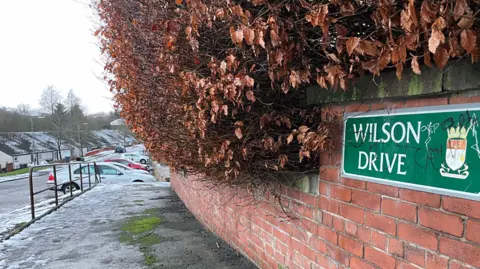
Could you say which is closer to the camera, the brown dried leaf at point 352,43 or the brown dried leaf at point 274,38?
the brown dried leaf at point 352,43

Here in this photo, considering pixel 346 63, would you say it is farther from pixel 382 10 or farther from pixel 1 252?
pixel 1 252

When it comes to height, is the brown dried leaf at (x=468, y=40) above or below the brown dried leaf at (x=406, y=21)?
below

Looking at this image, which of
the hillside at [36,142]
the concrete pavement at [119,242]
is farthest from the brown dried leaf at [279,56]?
the hillside at [36,142]

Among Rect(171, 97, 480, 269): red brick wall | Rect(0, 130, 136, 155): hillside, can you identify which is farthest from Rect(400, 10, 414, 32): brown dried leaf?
Rect(0, 130, 136, 155): hillside

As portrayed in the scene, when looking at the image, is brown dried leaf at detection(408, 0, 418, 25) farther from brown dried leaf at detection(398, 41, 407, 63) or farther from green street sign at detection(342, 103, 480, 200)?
green street sign at detection(342, 103, 480, 200)

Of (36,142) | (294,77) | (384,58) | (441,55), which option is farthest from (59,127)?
(441,55)

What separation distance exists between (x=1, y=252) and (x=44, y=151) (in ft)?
193

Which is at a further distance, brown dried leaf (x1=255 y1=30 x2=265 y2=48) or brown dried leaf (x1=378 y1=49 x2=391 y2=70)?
brown dried leaf (x1=255 y1=30 x2=265 y2=48)

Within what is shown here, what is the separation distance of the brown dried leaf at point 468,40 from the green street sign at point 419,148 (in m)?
0.37

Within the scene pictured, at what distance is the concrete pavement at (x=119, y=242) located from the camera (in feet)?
13.1

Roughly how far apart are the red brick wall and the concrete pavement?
2.95 ft

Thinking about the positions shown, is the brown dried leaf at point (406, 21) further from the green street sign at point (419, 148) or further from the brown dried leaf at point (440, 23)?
the green street sign at point (419, 148)

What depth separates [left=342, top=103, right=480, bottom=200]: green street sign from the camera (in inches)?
55.5

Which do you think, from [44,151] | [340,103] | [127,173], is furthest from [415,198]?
[44,151]
